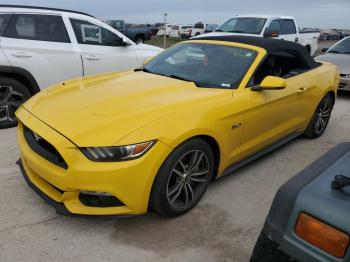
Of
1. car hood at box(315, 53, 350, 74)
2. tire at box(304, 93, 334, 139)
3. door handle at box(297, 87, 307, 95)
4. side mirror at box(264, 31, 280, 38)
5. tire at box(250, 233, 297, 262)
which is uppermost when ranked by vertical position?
side mirror at box(264, 31, 280, 38)

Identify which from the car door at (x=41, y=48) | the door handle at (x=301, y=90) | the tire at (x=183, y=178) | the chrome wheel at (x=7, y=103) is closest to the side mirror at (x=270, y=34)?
the car door at (x=41, y=48)

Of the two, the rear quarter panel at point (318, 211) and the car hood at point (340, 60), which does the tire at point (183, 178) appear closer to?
the rear quarter panel at point (318, 211)

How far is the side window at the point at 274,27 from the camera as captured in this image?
11827 millimetres

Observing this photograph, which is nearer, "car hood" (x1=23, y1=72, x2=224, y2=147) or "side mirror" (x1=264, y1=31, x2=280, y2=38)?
"car hood" (x1=23, y1=72, x2=224, y2=147)

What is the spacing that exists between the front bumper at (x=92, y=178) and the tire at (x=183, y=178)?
9 cm

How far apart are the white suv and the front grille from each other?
2416 mm

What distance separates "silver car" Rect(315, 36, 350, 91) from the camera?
827 cm

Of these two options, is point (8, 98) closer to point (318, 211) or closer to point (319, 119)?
point (319, 119)

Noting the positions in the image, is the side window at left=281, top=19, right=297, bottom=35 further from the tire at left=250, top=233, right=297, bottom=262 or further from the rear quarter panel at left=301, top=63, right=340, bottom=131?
the tire at left=250, top=233, right=297, bottom=262

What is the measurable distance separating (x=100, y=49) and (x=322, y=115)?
3.78 m

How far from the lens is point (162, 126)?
2.97 meters

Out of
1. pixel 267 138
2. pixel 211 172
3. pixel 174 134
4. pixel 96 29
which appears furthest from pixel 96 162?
pixel 96 29

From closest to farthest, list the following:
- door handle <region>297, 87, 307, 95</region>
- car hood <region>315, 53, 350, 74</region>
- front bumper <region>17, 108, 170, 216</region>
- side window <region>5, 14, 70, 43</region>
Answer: front bumper <region>17, 108, 170, 216</region>, door handle <region>297, 87, 307, 95</region>, side window <region>5, 14, 70, 43</region>, car hood <region>315, 53, 350, 74</region>

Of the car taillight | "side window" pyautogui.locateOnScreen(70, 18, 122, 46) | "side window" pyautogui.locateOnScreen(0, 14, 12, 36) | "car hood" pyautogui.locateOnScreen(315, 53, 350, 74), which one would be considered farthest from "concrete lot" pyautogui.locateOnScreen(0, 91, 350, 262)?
"car hood" pyautogui.locateOnScreen(315, 53, 350, 74)
